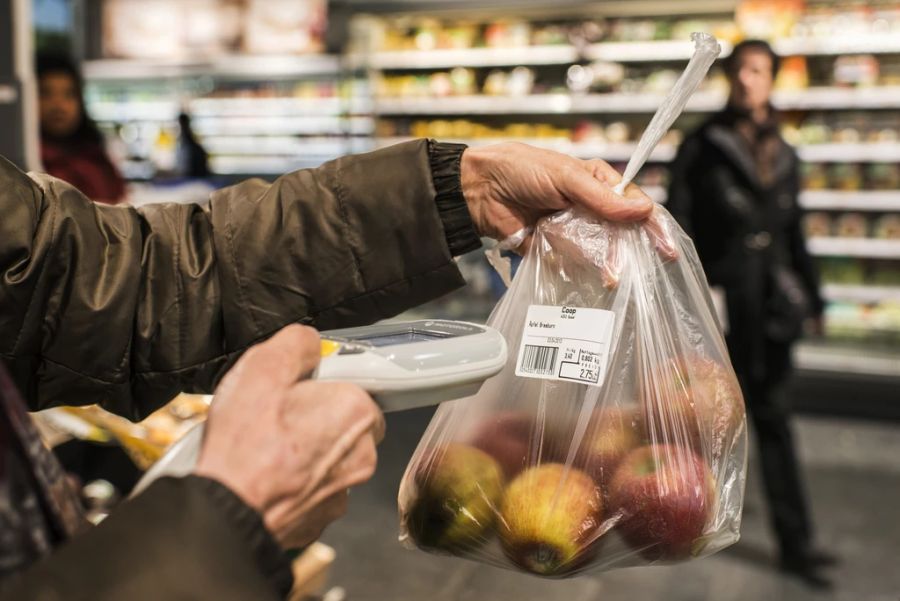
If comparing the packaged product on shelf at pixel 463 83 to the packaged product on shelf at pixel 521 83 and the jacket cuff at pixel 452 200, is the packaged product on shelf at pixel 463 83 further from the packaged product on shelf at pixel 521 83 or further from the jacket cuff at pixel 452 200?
the jacket cuff at pixel 452 200

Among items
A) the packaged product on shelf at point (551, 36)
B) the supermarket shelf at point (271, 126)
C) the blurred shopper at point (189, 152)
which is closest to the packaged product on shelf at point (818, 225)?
the packaged product on shelf at point (551, 36)

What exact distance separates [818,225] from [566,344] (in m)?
4.58

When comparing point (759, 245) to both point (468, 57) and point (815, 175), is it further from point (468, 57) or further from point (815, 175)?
point (468, 57)

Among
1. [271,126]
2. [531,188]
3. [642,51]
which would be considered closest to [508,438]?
[531,188]

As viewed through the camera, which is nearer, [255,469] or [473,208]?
[255,469]

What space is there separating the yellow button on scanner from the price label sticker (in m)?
0.29

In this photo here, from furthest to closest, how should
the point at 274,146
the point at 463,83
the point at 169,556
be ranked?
the point at 274,146
the point at 463,83
the point at 169,556

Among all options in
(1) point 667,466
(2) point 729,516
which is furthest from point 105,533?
(2) point 729,516

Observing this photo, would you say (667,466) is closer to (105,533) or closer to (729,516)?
(729,516)

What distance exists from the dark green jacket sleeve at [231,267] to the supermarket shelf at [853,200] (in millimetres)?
4247

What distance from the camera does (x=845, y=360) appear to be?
4.62 m

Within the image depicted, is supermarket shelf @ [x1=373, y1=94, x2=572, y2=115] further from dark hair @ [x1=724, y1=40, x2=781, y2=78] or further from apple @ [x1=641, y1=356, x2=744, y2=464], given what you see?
apple @ [x1=641, y1=356, x2=744, y2=464]

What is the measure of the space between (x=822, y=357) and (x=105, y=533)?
→ 474 centimetres

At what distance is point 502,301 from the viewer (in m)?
1.02
